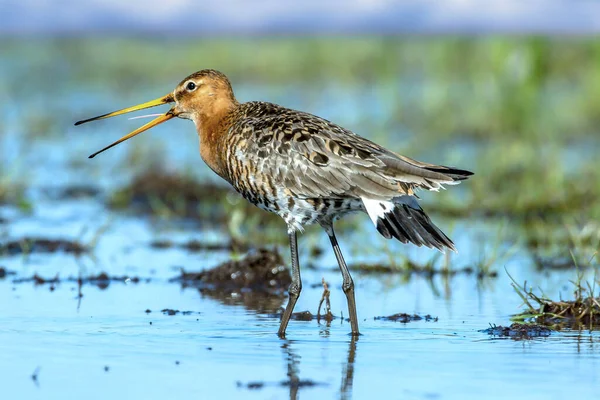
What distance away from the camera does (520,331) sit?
23.7 ft

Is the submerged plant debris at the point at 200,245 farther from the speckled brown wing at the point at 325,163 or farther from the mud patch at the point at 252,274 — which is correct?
the speckled brown wing at the point at 325,163

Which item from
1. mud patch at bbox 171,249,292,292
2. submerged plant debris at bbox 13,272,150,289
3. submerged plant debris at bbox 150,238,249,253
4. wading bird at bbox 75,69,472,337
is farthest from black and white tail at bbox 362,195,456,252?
submerged plant debris at bbox 150,238,249,253

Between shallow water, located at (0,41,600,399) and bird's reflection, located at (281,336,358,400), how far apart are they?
0.01m

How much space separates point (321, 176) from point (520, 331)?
151 centimetres

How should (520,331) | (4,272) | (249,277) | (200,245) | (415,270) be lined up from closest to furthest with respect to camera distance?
(520,331), (249,277), (4,272), (415,270), (200,245)

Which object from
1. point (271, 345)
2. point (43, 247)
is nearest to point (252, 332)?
point (271, 345)

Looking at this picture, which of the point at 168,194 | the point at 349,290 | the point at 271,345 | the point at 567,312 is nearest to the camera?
the point at 271,345

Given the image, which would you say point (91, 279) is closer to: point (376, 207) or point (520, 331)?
point (376, 207)

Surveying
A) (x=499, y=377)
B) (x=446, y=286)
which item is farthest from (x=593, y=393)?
(x=446, y=286)

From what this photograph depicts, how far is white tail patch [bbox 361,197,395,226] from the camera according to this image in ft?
24.0

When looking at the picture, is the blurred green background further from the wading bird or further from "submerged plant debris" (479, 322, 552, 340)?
the wading bird

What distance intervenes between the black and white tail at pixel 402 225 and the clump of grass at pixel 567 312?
588mm

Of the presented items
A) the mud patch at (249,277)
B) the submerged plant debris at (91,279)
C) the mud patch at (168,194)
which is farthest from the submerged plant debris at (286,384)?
the mud patch at (168,194)

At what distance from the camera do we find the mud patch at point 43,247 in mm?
10078
